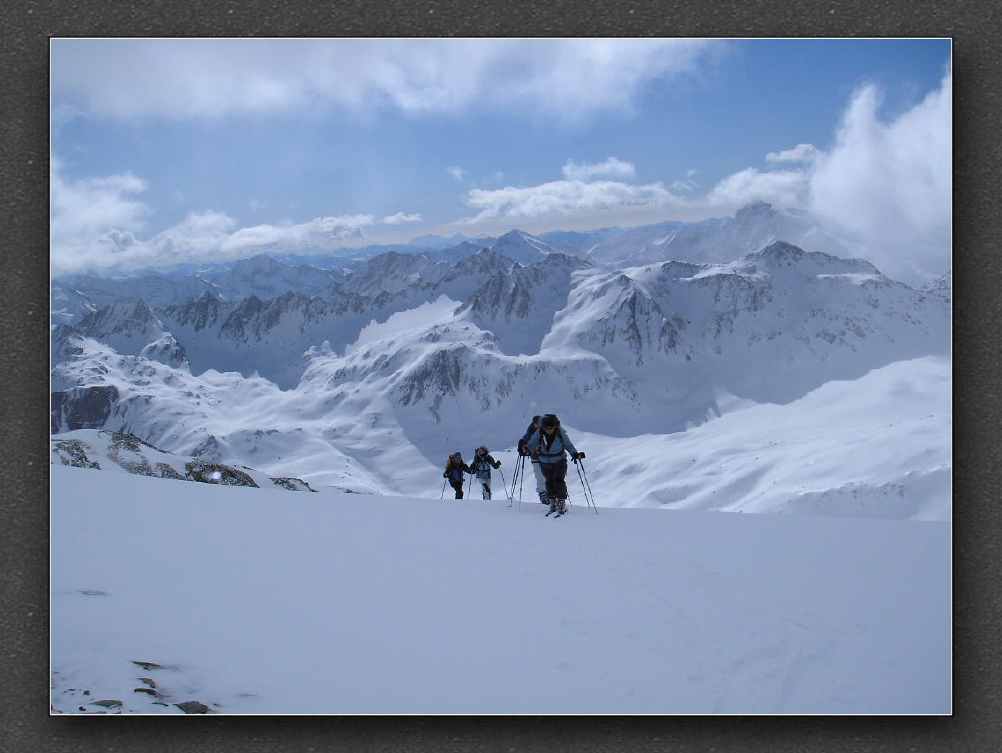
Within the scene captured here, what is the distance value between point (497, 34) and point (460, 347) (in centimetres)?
4142

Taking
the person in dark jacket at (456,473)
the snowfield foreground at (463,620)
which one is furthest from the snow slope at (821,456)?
the person in dark jacket at (456,473)

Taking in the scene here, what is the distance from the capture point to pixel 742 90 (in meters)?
6.68

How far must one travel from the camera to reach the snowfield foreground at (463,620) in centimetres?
528

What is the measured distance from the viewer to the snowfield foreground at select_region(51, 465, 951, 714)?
208 inches

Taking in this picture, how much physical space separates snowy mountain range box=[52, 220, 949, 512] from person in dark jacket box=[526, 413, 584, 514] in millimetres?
2829

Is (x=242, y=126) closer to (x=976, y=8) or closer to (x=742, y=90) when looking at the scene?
(x=742, y=90)

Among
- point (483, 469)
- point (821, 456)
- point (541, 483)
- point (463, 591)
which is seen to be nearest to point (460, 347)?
point (821, 456)

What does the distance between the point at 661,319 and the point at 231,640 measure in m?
50.4

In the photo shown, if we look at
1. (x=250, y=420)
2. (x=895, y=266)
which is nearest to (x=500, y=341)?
(x=250, y=420)

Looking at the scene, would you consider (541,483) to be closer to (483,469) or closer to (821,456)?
(483,469)

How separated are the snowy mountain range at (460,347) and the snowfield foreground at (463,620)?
1.26 metres

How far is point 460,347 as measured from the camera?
47594 millimetres

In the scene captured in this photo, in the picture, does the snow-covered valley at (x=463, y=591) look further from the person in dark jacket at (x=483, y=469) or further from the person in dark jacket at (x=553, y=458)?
the person in dark jacket at (x=483, y=469)

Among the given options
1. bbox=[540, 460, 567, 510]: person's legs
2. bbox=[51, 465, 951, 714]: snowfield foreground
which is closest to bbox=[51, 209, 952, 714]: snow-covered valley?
bbox=[51, 465, 951, 714]: snowfield foreground
